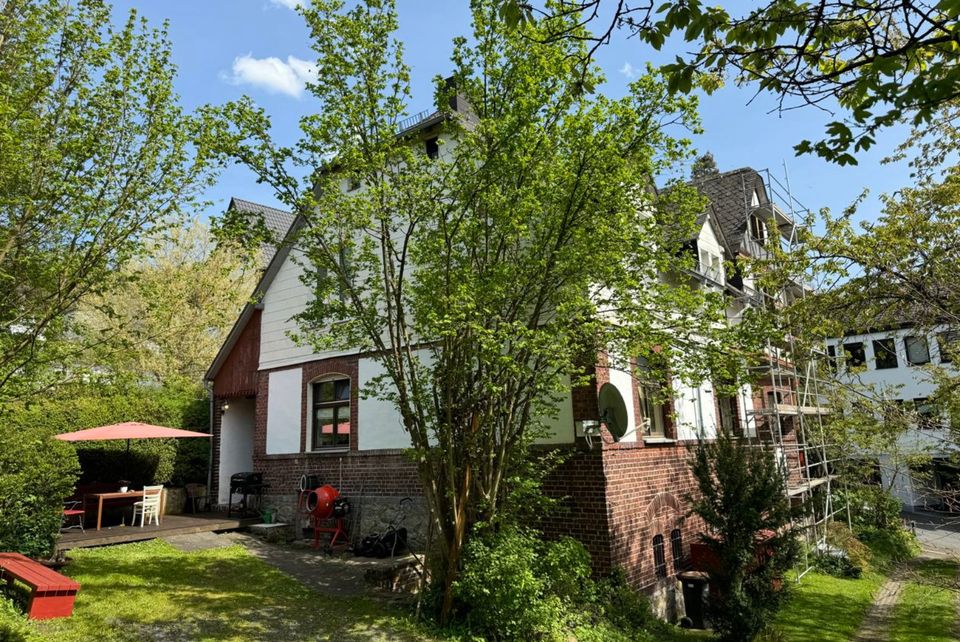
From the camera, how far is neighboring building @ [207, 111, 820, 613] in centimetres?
952

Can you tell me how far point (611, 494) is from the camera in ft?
30.7

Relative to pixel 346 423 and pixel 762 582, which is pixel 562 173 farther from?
pixel 346 423

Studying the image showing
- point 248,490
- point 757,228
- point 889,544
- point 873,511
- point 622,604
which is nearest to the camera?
point 622,604

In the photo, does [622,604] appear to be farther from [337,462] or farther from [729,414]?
[729,414]

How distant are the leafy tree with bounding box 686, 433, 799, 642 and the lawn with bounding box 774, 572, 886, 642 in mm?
1797

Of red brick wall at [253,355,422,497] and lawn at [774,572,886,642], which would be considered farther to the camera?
red brick wall at [253,355,422,497]

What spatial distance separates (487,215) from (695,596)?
7.56 m

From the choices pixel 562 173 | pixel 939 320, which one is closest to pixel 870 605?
pixel 939 320

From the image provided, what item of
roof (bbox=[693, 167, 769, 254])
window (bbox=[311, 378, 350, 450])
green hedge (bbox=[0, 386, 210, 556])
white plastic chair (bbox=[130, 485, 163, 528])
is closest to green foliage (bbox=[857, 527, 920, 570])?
roof (bbox=[693, 167, 769, 254])

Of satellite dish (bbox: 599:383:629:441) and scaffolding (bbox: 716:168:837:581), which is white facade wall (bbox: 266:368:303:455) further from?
scaffolding (bbox: 716:168:837:581)

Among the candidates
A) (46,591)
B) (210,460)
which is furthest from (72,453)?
(210,460)

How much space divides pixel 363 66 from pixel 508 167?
2.30 meters

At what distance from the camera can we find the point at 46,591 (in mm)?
6508

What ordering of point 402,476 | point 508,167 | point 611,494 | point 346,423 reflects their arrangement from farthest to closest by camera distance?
point 346,423
point 402,476
point 611,494
point 508,167
